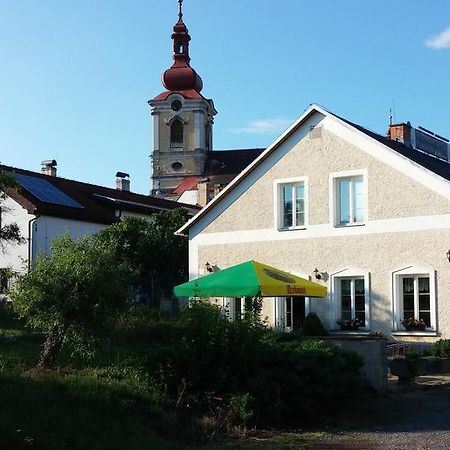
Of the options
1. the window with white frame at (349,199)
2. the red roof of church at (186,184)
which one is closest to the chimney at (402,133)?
the window with white frame at (349,199)

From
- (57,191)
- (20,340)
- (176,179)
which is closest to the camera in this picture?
(20,340)

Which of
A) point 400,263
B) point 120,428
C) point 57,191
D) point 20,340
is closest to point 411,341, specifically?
→ point 400,263

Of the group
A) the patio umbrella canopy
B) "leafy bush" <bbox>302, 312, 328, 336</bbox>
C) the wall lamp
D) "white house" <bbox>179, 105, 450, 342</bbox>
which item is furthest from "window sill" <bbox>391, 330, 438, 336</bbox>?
the patio umbrella canopy

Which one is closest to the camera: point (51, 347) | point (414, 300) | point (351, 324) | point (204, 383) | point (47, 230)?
point (204, 383)

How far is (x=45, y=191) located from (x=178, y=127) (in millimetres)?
55016

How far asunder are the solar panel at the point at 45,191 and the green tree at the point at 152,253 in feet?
13.8

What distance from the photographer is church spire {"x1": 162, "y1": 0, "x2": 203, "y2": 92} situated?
8812 centimetres

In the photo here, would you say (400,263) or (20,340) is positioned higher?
(400,263)

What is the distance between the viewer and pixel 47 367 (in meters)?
13.5

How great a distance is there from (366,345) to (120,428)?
6.21 metres

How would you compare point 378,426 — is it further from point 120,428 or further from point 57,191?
point 57,191

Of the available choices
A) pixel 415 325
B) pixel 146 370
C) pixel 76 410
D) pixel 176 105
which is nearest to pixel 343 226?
pixel 415 325

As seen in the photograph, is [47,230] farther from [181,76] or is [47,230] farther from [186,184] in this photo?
[181,76]

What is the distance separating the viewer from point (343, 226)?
21.7 metres
